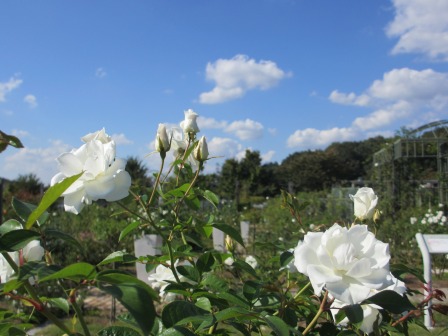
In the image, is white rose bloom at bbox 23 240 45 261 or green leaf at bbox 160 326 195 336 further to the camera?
white rose bloom at bbox 23 240 45 261

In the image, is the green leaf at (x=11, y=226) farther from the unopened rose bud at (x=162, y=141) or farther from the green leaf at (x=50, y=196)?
the unopened rose bud at (x=162, y=141)

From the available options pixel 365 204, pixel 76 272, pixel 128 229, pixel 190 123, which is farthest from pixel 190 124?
pixel 76 272

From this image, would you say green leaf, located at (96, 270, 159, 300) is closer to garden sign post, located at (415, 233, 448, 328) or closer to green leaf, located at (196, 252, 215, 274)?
green leaf, located at (196, 252, 215, 274)

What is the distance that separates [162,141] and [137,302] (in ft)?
1.97

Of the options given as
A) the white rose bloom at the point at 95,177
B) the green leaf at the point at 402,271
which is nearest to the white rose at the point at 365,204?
the green leaf at the point at 402,271

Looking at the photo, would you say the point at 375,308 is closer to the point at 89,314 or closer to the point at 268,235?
the point at 89,314

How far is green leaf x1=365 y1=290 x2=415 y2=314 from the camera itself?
2.14 feet

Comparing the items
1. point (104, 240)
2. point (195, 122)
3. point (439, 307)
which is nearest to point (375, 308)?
point (439, 307)

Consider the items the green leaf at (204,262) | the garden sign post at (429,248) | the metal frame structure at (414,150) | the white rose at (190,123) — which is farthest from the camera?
the metal frame structure at (414,150)

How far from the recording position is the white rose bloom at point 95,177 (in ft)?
2.25

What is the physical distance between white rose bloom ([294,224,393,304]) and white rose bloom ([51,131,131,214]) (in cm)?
28

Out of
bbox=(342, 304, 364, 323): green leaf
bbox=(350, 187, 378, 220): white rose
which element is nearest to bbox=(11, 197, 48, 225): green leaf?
bbox=(342, 304, 364, 323): green leaf

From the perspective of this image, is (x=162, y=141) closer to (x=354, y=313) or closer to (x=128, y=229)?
(x=128, y=229)

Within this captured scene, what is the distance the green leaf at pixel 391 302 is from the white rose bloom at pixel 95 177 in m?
0.39
